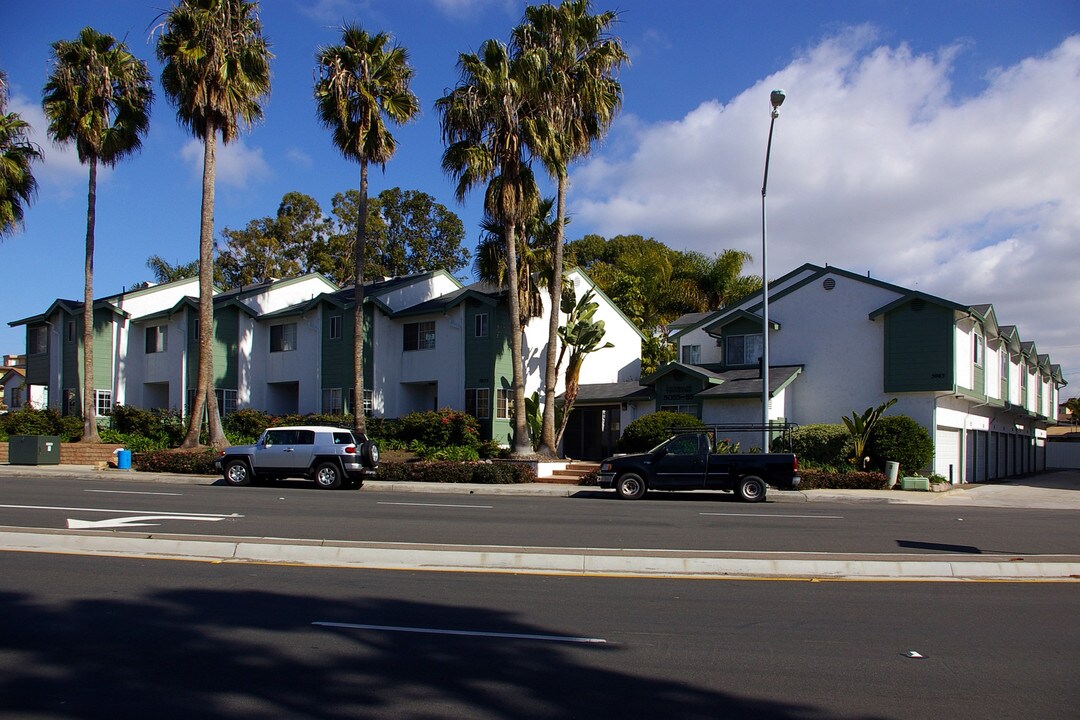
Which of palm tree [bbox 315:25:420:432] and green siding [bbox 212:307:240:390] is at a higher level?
palm tree [bbox 315:25:420:432]

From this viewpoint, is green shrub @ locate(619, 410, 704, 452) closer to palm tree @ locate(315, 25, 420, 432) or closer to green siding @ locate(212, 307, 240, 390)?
palm tree @ locate(315, 25, 420, 432)

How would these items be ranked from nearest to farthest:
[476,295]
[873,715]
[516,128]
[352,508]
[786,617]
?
[873,715], [786,617], [352,508], [516,128], [476,295]

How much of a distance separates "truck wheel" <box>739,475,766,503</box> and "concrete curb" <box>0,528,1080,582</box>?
9.69 meters

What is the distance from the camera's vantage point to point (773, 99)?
2273 centimetres

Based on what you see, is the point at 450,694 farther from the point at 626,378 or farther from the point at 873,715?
the point at 626,378

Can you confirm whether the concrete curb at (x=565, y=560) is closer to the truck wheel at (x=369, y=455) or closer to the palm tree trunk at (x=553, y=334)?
the truck wheel at (x=369, y=455)

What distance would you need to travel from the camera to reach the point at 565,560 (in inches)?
419

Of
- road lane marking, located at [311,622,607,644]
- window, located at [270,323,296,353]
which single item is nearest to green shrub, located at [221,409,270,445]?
window, located at [270,323,296,353]

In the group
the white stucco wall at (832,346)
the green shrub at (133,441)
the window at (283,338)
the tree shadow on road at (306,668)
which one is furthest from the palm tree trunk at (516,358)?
the tree shadow on road at (306,668)

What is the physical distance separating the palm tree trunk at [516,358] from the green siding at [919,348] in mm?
12154

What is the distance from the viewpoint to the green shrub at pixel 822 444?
27.8 metres

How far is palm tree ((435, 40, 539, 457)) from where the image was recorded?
28734 mm

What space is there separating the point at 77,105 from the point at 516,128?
1840 centimetres

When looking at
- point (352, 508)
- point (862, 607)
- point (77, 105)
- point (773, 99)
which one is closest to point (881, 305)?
point (773, 99)
